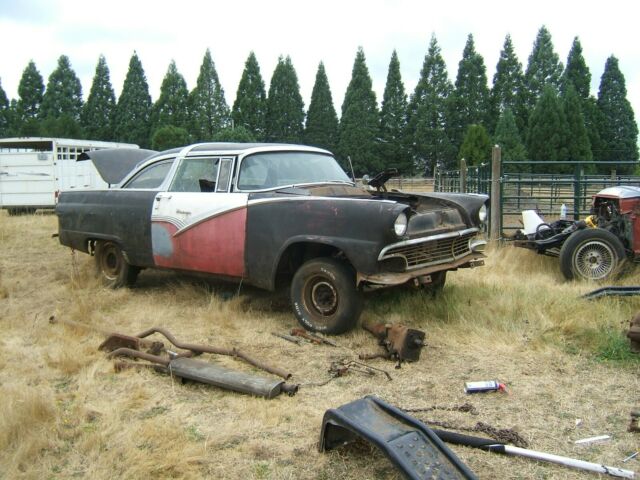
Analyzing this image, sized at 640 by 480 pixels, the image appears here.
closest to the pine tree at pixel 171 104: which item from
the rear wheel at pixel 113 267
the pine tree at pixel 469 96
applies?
the pine tree at pixel 469 96

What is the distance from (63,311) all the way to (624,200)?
6.31 meters

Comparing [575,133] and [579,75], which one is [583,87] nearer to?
[579,75]

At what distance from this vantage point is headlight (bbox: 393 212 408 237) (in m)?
4.75

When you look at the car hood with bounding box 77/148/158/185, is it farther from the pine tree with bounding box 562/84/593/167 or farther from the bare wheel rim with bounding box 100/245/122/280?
the pine tree with bounding box 562/84/593/167

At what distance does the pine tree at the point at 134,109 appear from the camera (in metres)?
41.4

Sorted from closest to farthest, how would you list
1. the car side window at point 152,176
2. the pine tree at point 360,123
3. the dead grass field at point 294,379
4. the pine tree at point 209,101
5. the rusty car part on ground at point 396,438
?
the rusty car part on ground at point 396,438, the dead grass field at point 294,379, the car side window at point 152,176, the pine tree at point 360,123, the pine tree at point 209,101

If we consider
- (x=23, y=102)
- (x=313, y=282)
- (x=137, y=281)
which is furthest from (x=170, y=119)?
(x=313, y=282)

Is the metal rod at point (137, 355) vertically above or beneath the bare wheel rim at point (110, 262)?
beneath

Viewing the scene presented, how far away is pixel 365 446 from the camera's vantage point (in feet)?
10.6

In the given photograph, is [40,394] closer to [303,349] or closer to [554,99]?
[303,349]

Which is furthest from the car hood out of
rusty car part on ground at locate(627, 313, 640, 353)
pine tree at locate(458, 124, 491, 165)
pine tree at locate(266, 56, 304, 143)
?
pine tree at locate(266, 56, 304, 143)

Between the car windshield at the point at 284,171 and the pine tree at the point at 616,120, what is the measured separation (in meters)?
36.0

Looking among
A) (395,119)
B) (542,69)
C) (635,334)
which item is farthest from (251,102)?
(635,334)

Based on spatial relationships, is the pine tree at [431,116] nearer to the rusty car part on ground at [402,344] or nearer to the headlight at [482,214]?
the headlight at [482,214]
